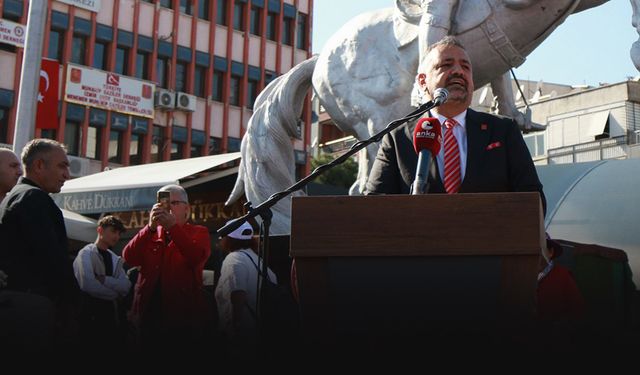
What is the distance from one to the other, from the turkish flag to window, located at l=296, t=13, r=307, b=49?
101 feet

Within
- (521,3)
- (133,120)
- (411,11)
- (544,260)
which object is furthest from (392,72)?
(133,120)

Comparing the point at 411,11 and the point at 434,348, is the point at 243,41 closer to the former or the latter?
the point at 411,11

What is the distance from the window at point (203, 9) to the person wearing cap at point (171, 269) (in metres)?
Answer: 37.6

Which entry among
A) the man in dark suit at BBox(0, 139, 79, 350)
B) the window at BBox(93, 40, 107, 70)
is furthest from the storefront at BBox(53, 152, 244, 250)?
the window at BBox(93, 40, 107, 70)

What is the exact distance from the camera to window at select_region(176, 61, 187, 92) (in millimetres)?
41834

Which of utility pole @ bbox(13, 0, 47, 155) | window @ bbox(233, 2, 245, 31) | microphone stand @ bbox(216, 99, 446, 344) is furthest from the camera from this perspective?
window @ bbox(233, 2, 245, 31)

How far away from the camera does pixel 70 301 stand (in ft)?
13.9

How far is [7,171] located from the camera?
462 centimetres

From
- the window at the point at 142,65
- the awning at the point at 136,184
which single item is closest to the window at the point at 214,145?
the window at the point at 142,65

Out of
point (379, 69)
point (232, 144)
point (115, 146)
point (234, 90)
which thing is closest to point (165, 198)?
point (379, 69)

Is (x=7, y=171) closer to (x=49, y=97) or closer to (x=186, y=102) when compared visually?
(x=49, y=97)

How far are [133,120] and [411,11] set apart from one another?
111 feet

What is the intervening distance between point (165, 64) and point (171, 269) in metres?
36.4

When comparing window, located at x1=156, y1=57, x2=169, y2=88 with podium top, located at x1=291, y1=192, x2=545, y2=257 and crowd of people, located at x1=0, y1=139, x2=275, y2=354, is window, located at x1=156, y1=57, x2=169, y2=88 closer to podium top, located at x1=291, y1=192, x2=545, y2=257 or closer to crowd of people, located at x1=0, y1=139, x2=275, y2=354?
crowd of people, located at x1=0, y1=139, x2=275, y2=354
